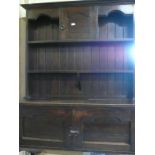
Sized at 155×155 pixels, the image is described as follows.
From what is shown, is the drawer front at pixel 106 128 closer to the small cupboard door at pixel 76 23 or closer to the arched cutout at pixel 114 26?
the small cupboard door at pixel 76 23

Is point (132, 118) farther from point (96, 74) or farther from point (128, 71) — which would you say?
point (96, 74)

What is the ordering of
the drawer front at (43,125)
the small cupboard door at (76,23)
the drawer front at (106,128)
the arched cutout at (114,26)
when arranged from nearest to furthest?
1. the drawer front at (106,128)
2. the drawer front at (43,125)
3. the small cupboard door at (76,23)
4. the arched cutout at (114,26)

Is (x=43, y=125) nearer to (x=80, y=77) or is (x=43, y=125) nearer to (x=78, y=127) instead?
(x=78, y=127)

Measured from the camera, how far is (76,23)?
7.42 feet

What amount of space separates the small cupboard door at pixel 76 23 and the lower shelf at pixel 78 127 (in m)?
0.73

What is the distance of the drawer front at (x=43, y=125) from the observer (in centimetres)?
198

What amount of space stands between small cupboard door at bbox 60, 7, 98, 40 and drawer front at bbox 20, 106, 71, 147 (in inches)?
29.6

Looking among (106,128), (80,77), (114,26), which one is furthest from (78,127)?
(114,26)

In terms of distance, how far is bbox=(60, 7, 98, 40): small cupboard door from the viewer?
7.26ft

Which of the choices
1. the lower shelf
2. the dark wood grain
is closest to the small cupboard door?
the dark wood grain

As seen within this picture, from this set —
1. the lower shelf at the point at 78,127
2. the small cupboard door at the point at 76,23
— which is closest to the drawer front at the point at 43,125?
the lower shelf at the point at 78,127

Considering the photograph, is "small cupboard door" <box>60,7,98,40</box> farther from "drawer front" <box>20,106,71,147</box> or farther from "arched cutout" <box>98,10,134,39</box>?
"drawer front" <box>20,106,71,147</box>

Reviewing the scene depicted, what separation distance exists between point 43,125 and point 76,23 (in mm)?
1036
